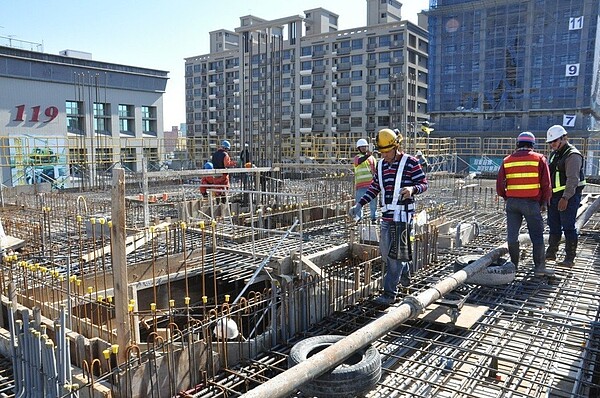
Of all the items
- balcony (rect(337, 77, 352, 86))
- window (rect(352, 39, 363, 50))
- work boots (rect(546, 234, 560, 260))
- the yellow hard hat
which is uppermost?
window (rect(352, 39, 363, 50))

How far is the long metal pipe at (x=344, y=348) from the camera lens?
274 centimetres

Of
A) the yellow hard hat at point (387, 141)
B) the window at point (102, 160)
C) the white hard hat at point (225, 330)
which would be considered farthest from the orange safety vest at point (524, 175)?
the window at point (102, 160)

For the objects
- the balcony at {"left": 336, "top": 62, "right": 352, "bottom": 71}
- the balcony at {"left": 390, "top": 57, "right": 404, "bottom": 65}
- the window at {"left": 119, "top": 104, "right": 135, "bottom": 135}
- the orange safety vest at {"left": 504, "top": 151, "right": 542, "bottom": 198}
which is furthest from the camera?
the balcony at {"left": 336, "top": 62, "right": 352, "bottom": 71}

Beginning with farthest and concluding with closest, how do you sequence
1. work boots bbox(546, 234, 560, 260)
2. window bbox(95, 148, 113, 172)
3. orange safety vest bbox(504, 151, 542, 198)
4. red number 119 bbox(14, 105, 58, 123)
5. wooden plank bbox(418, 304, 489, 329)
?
red number 119 bbox(14, 105, 58, 123) → window bbox(95, 148, 113, 172) → work boots bbox(546, 234, 560, 260) → orange safety vest bbox(504, 151, 542, 198) → wooden plank bbox(418, 304, 489, 329)

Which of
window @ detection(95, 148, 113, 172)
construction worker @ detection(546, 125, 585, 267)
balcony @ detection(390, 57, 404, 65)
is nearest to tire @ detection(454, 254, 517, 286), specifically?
construction worker @ detection(546, 125, 585, 267)

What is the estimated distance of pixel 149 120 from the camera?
116 ft

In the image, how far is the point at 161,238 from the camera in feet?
26.2

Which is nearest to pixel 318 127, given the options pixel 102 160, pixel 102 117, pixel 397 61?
pixel 397 61

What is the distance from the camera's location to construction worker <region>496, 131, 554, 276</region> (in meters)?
5.65

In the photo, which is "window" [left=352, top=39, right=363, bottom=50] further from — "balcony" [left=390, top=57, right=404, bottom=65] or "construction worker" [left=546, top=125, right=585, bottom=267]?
"construction worker" [left=546, top=125, right=585, bottom=267]

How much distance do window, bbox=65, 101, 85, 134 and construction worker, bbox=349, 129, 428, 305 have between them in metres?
28.8

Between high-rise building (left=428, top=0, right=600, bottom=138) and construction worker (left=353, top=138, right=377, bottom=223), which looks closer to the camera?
construction worker (left=353, top=138, right=377, bottom=223)

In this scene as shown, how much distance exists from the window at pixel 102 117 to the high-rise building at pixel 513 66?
87.2 feet

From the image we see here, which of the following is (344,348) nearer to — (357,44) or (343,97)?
(343,97)
